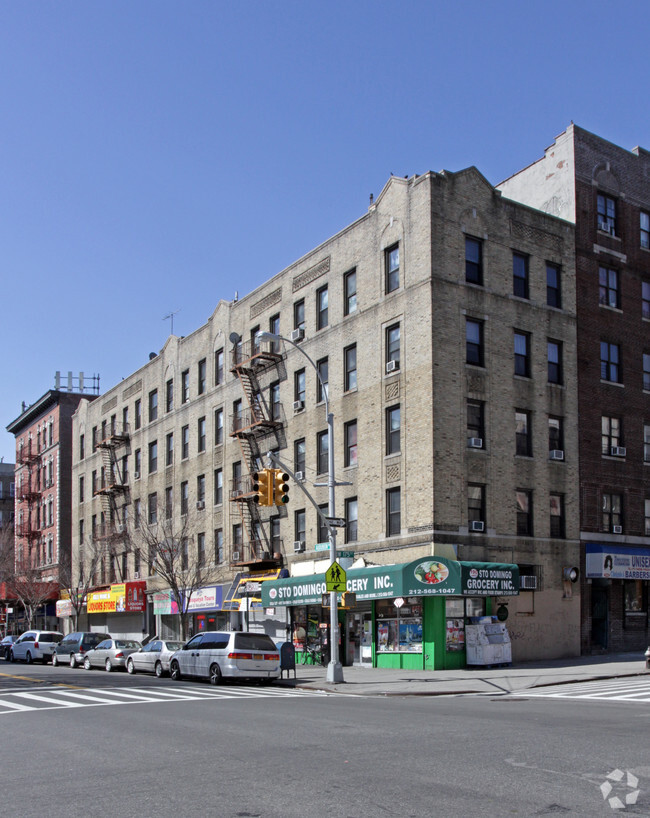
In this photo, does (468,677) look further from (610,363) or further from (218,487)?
(218,487)

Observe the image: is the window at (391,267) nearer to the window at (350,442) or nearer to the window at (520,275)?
the window at (520,275)

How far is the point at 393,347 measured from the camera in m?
33.4

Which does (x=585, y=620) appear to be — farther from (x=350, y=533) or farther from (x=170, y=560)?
(x=170, y=560)

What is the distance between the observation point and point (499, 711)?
16109 mm

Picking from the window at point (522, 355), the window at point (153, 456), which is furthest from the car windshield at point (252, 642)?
the window at point (153, 456)

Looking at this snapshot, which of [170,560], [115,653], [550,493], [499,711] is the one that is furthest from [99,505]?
[499,711]

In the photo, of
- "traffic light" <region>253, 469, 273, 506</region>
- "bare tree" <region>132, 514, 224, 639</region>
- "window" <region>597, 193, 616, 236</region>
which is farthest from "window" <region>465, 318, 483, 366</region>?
"bare tree" <region>132, 514, 224, 639</region>

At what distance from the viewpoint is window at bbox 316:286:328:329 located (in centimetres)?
3769

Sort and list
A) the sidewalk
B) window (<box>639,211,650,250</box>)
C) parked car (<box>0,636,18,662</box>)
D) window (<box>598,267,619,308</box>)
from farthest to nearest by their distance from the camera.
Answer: parked car (<box>0,636,18,662</box>)
window (<box>639,211,650,250</box>)
window (<box>598,267,619,308</box>)
the sidewalk

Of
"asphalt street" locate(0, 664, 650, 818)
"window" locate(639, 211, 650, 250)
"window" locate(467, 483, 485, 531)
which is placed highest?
"window" locate(639, 211, 650, 250)

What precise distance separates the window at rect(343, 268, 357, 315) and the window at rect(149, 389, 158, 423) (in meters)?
20.6

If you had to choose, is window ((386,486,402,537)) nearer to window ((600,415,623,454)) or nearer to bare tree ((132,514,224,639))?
window ((600,415,623,454))

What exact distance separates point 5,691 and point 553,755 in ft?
57.8

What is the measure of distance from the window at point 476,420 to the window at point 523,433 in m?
1.72
